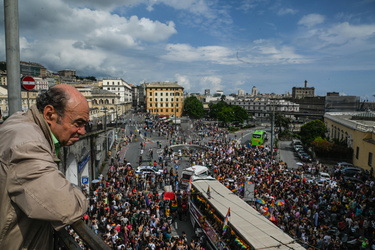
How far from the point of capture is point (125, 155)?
3453 centimetres

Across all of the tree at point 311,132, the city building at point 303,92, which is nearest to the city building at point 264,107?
the city building at point 303,92

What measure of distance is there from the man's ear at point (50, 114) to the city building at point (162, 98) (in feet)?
324

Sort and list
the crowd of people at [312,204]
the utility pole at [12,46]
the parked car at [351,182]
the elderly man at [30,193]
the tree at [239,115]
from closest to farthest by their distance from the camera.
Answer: the elderly man at [30,193] < the utility pole at [12,46] < the crowd of people at [312,204] < the parked car at [351,182] < the tree at [239,115]

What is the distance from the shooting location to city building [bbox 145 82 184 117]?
330 feet

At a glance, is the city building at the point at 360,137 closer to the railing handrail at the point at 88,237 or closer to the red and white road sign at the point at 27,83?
the red and white road sign at the point at 27,83

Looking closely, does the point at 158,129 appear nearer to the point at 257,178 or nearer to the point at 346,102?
the point at 257,178

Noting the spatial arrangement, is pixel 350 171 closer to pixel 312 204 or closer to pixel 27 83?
pixel 312 204

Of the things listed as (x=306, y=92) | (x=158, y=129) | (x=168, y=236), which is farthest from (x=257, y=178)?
(x=306, y=92)

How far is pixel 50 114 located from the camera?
4.92ft

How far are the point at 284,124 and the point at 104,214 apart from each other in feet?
176

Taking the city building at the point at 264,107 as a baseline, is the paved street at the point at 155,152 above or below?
below

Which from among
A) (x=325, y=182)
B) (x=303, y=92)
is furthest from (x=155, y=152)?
(x=303, y=92)

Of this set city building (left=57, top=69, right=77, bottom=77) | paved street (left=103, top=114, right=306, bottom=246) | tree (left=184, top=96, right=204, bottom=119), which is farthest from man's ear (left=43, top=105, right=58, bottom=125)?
city building (left=57, top=69, right=77, bottom=77)

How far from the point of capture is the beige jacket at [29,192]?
3.43 feet
